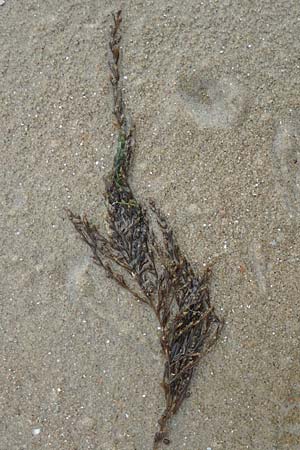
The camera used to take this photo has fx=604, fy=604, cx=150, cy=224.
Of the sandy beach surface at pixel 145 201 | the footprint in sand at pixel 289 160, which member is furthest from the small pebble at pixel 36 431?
the footprint in sand at pixel 289 160

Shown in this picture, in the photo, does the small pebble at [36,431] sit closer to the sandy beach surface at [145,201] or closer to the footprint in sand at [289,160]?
the sandy beach surface at [145,201]

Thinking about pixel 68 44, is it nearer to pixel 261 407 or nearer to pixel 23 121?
pixel 23 121

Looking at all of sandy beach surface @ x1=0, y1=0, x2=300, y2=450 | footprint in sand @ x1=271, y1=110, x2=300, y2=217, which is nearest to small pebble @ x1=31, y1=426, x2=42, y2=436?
sandy beach surface @ x1=0, y1=0, x2=300, y2=450

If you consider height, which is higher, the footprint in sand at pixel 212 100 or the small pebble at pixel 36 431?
the footprint in sand at pixel 212 100

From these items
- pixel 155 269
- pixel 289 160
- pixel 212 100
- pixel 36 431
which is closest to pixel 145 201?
pixel 155 269

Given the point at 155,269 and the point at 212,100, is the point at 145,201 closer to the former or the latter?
the point at 155,269

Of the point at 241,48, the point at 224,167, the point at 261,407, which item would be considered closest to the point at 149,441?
the point at 261,407
